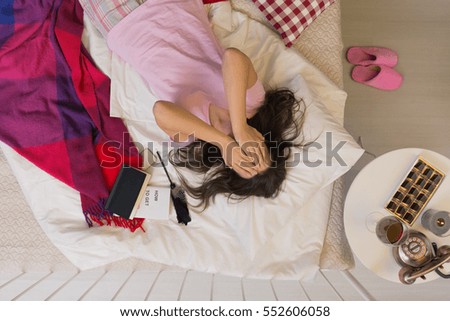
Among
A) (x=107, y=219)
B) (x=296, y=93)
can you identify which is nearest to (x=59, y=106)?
(x=107, y=219)

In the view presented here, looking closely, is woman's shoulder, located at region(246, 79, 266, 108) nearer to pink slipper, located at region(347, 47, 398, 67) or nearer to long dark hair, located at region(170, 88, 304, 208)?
A: long dark hair, located at region(170, 88, 304, 208)

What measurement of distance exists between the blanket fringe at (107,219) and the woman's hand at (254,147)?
46 centimetres

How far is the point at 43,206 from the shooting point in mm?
1182

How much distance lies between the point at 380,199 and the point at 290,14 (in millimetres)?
653

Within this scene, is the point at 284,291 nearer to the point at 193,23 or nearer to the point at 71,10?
the point at 193,23

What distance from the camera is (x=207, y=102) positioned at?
3.52 feet

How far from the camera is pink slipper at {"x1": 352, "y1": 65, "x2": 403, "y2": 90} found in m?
1.46

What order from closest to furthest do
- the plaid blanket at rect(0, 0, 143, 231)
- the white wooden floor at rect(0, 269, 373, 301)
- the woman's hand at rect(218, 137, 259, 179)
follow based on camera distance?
the woman's hand at rect(218, 137, 259, 179) < the white wooden floor at rect(0, 269, 373, 301) < the plaid blanket at rect(0, 0, 143, 231)

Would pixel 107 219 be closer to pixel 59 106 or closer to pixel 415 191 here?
pixel 59 106

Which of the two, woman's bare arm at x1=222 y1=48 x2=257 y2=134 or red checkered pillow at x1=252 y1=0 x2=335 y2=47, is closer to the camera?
woman's bare arm at x1=222 y1=48 x2=257 y2=134

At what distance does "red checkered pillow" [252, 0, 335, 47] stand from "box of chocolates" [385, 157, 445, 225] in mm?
557

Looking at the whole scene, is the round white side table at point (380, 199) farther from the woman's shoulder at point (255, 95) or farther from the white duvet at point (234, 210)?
the woman's shoulder at point (255, 95)

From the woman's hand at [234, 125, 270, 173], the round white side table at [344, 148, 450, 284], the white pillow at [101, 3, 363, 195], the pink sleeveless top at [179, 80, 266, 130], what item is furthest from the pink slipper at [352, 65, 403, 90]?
the woman's hand at [234, 125, 270, 173]

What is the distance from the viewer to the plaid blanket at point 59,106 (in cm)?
118
